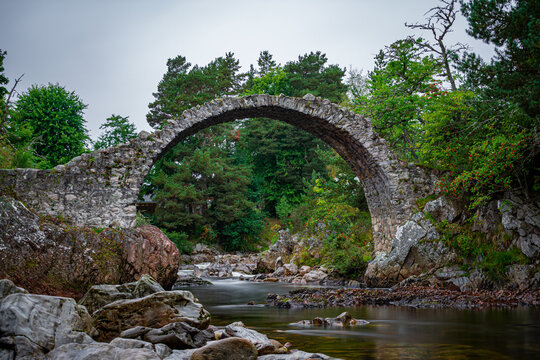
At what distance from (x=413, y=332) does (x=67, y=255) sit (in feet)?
19.0

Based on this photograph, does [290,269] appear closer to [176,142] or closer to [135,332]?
[176,142]

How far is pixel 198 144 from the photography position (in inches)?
1080

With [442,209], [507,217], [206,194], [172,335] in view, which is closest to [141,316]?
[172,335]

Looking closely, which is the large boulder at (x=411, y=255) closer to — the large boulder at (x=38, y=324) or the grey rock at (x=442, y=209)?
the grey rock at (x=442, y=209)

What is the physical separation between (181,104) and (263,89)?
7.84 metres

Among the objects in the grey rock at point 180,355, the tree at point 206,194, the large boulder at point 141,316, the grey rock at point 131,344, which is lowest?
the grey rock at point 180,355

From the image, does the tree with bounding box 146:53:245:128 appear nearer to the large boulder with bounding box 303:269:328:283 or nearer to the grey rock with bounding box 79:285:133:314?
the large boulder with bounding box 303:269:328:283

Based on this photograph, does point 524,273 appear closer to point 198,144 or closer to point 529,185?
point 529,185

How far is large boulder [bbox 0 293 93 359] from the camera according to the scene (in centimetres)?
268

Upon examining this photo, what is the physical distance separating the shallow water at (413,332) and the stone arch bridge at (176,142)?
4.06 metres

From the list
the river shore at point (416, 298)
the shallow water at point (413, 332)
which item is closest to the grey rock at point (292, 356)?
the shallow water at point (413, 332)

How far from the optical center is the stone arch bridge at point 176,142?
330 inches

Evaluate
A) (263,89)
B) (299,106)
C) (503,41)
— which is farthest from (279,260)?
(263,89)

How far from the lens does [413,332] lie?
176 inches
